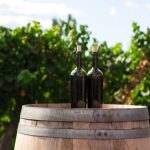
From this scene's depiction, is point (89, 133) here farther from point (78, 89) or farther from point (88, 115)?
point (78, 89)

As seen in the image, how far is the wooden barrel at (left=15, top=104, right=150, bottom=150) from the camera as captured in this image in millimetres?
3691

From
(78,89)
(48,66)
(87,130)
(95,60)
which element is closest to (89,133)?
(87,130)

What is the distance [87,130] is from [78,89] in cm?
63

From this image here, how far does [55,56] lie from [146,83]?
1.68m

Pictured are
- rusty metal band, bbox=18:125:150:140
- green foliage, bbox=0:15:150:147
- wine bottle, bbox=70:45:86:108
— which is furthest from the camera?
green foliage, bbox=0:15:150:147

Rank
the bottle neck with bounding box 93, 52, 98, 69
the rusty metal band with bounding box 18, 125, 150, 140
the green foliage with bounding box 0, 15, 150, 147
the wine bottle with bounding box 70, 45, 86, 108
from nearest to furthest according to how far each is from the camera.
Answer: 1. the rusty metal band with bounding box 18, 125, 150, 140
2. the wine bottle with bounding box 70, 45, 86, 108
3. the bottle neck with bounding box 93, 52, 98, 69
4. the green foliage with bounding box 0, 15, 150, 147

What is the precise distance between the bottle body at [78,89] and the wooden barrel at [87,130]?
46 cm

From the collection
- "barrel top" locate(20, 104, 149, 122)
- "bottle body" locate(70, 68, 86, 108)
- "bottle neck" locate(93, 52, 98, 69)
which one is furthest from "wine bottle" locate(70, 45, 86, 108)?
"barrel top" locate(20, 104, 149, 122)

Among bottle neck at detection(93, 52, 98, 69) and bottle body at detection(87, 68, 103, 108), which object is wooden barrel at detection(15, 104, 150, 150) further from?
bottle neck at detection(93, 52, 98, 69)

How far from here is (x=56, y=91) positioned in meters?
9.78

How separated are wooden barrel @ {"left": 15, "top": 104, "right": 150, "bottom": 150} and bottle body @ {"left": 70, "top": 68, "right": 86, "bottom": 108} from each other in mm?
464

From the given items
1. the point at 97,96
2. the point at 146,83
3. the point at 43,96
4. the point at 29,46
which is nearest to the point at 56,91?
the point at 43,96

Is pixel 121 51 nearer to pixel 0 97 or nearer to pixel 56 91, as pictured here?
pixel 56 91

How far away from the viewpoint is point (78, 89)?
426 centimetres
